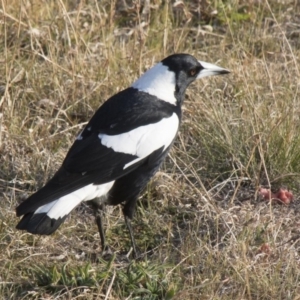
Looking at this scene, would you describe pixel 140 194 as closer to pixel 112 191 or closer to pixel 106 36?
pixel 112 191

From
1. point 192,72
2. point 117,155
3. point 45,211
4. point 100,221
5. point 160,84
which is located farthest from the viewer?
point 192,72

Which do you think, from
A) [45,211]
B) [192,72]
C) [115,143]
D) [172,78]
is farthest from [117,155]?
[192,72]

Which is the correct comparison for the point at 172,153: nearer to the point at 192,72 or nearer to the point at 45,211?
the point at 192,72

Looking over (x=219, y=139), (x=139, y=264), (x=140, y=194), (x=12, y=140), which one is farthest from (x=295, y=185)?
(x=12, y=140)

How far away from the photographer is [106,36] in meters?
5.43

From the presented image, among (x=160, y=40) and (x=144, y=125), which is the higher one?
(x=144, y=125)

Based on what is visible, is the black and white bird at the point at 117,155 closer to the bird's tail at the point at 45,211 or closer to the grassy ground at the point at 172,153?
the bird's tail at the point at 45,211

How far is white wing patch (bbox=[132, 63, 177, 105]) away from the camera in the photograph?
407 centimetres

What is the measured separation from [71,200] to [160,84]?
0.81 metres

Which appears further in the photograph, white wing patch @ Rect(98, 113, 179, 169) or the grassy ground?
white wing patch @ Rect(98, 113, 179, 169)

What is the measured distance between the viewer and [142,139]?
150 inches

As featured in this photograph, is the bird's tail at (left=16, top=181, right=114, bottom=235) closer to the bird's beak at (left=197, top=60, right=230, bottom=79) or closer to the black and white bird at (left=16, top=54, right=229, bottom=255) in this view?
the black and white bird at (left=16, top=54, right=229, bottom=255)

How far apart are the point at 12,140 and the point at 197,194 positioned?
104 centimetres

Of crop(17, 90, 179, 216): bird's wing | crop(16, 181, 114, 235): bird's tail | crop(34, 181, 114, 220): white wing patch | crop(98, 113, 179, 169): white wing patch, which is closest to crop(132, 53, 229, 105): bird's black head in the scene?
crop(17, 90, 179, 216): bird's wing
